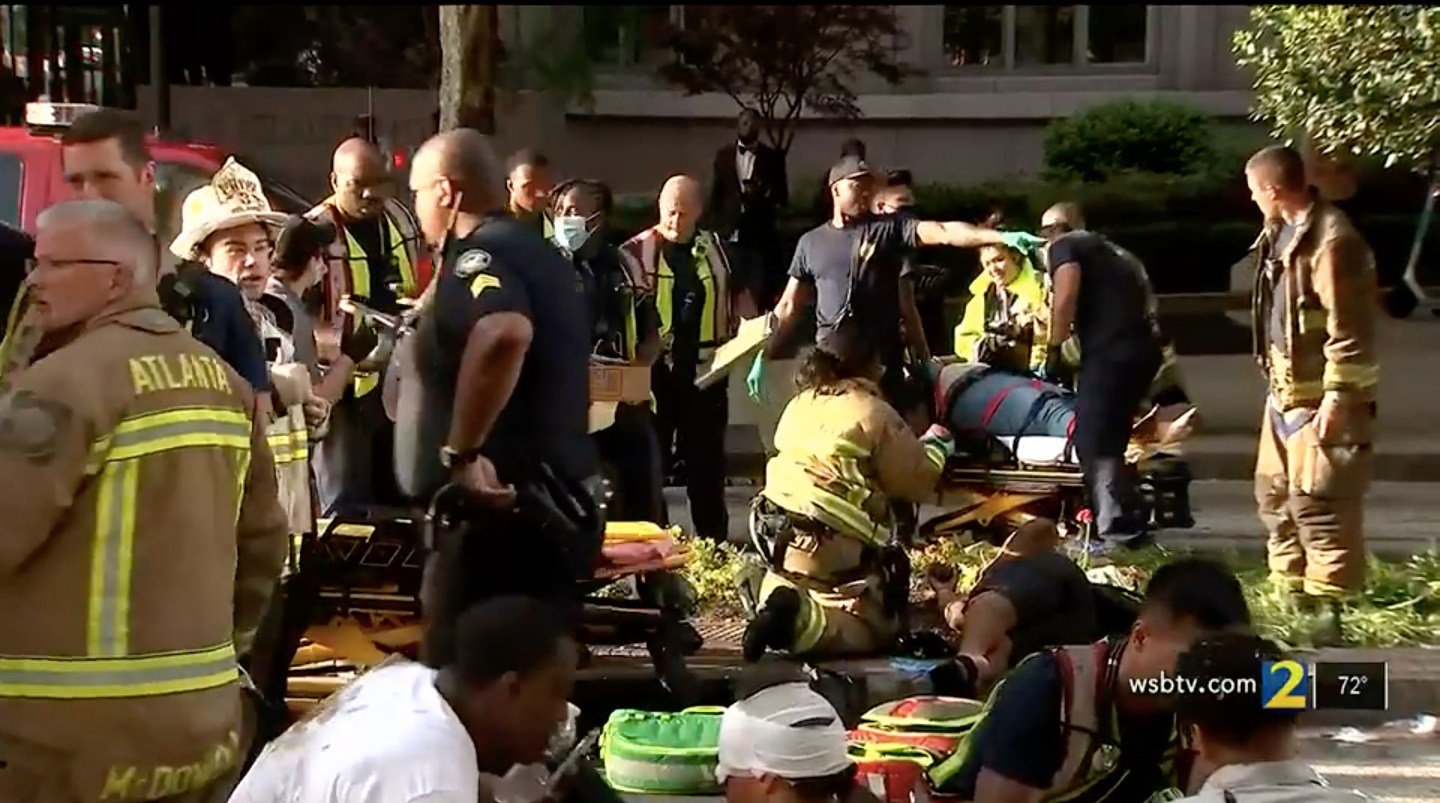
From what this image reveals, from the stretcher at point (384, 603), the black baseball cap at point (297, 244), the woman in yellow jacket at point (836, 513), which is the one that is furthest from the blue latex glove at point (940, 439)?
the black baseball cap at point (297, 244)

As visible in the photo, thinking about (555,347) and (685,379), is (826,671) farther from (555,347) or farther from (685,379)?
(685,379)

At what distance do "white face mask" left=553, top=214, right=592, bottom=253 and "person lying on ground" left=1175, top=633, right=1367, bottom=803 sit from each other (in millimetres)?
5746

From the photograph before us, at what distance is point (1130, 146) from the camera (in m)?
21.5

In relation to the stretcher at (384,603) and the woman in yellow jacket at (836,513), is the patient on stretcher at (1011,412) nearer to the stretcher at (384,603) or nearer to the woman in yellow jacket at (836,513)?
the woman in yellow jacket at (836,513)

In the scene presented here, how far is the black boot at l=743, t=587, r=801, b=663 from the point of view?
265 inches

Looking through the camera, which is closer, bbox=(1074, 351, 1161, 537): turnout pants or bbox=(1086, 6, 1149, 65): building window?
bbox=(1074, 351, 1161, 537): turnout pants

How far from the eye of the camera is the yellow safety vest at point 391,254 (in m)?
7.32

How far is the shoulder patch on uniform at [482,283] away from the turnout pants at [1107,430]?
3683mm

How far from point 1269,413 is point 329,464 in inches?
133

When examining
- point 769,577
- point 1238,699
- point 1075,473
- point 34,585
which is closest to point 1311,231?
point 1075,473

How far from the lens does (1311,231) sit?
7383 millimetres

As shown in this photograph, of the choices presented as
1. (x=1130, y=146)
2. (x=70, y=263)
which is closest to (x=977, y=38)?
(x=1130, y=146)

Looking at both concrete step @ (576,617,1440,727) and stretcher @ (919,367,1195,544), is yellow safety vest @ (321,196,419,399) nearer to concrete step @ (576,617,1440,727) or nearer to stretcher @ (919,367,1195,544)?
concrete step @ (576,617,1440,727)

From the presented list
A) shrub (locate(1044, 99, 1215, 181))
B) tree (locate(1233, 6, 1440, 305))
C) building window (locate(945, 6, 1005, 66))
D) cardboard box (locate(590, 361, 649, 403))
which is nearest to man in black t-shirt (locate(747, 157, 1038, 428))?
cardboard box (locate(590, 361, 649, 403))
